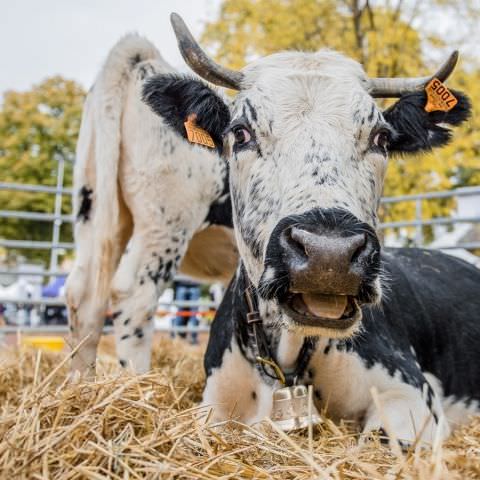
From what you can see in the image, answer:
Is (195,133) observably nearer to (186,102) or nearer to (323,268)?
(186,102)

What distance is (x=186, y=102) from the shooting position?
323cm

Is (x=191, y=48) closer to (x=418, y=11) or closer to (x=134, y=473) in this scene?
(x=134, y=473)

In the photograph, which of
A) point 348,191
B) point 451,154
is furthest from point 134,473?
point 451,154

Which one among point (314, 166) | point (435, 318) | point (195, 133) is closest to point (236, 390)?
point (314, 166)

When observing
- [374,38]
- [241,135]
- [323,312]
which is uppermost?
[374,38]

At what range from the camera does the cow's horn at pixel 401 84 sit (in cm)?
316

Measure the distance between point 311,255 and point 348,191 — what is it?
0.44 m

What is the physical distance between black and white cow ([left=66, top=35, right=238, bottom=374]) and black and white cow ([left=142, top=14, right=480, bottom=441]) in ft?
2.73

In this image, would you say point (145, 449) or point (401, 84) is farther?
point (401, 84)

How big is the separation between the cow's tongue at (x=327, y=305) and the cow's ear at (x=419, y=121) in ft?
3.92

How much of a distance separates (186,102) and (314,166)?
1049 mm

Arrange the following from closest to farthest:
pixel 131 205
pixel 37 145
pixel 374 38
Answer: pixel 131 205, pixel 374 38, pixel 37 145

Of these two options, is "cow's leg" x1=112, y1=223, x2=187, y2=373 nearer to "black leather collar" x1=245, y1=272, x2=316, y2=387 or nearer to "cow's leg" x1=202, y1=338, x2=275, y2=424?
"cow's leg" x1=202, y1=338, x2=275, y2=424

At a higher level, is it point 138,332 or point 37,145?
point 37,145
